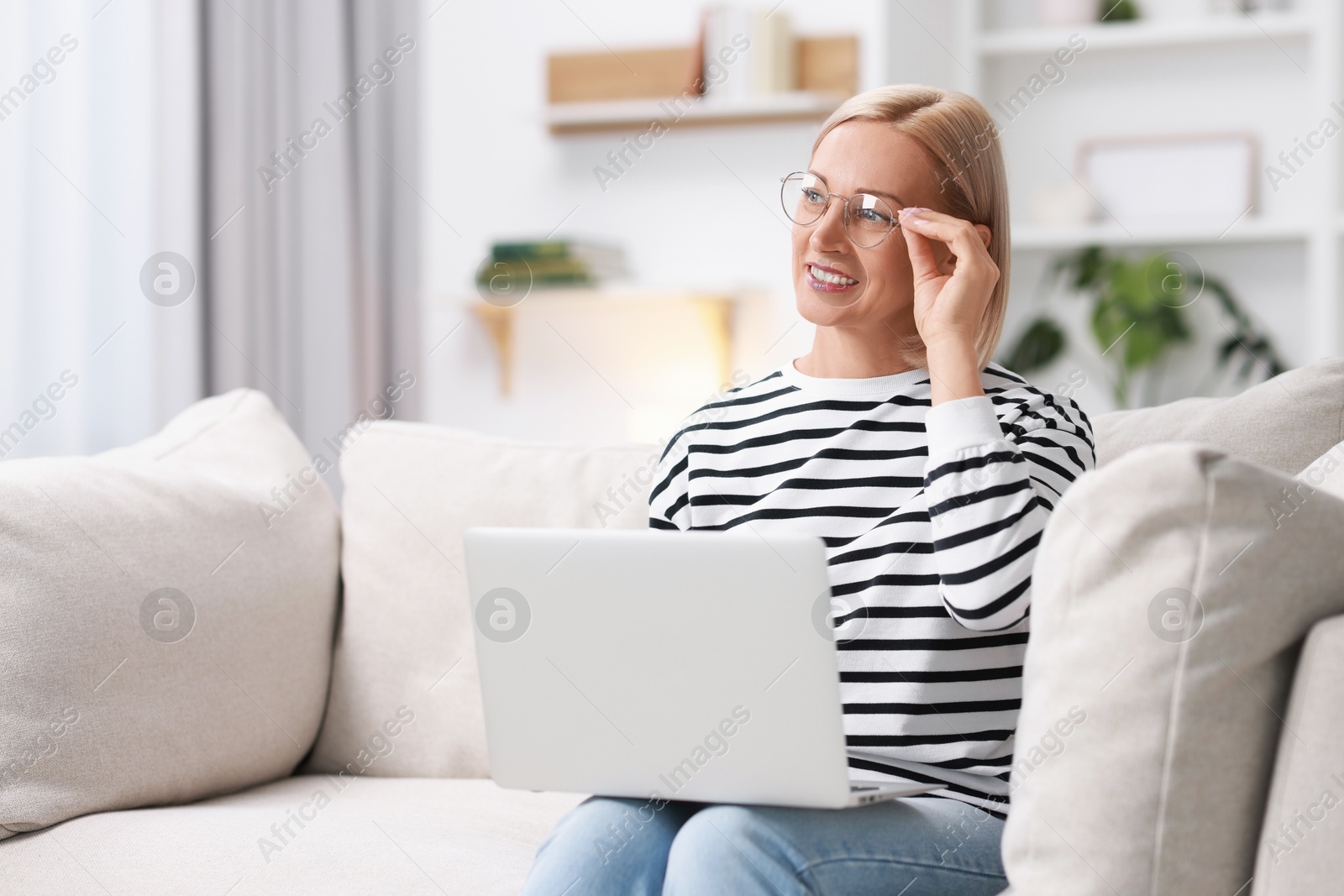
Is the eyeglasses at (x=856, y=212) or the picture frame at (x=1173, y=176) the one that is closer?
the eyeglasses at (x=856, y=212)

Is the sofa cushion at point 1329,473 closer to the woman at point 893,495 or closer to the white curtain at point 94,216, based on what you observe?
the woman at point 893,495

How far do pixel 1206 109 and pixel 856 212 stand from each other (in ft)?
7.33

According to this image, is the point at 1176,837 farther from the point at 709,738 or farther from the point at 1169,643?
the point at 709,738

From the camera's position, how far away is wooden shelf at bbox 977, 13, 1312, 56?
2.89 meters

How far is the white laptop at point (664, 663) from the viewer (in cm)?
87

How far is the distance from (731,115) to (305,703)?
2009 mm

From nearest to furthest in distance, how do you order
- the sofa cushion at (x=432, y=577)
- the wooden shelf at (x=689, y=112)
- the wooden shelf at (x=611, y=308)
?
the sofa cushion at (x=432, y=577) < the wooden shelf at (x=689, y=112) < the wooden shelf at (x=611, y=308)

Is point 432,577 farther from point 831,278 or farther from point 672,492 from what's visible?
point 831,278

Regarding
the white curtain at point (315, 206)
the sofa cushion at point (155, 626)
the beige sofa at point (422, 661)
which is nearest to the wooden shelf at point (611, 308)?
the white curtain at point (315, 206)

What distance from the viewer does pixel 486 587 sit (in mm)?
948

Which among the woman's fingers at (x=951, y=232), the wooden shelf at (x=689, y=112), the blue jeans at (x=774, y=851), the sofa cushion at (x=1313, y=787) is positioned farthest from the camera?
the wooden shelf at (x=689, y=112)

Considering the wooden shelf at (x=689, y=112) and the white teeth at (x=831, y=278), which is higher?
the wooden shelf at (x=689, y=112)

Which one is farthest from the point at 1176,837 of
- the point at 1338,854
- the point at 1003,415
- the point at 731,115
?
the point at 731,115

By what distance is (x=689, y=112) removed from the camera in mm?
3062
